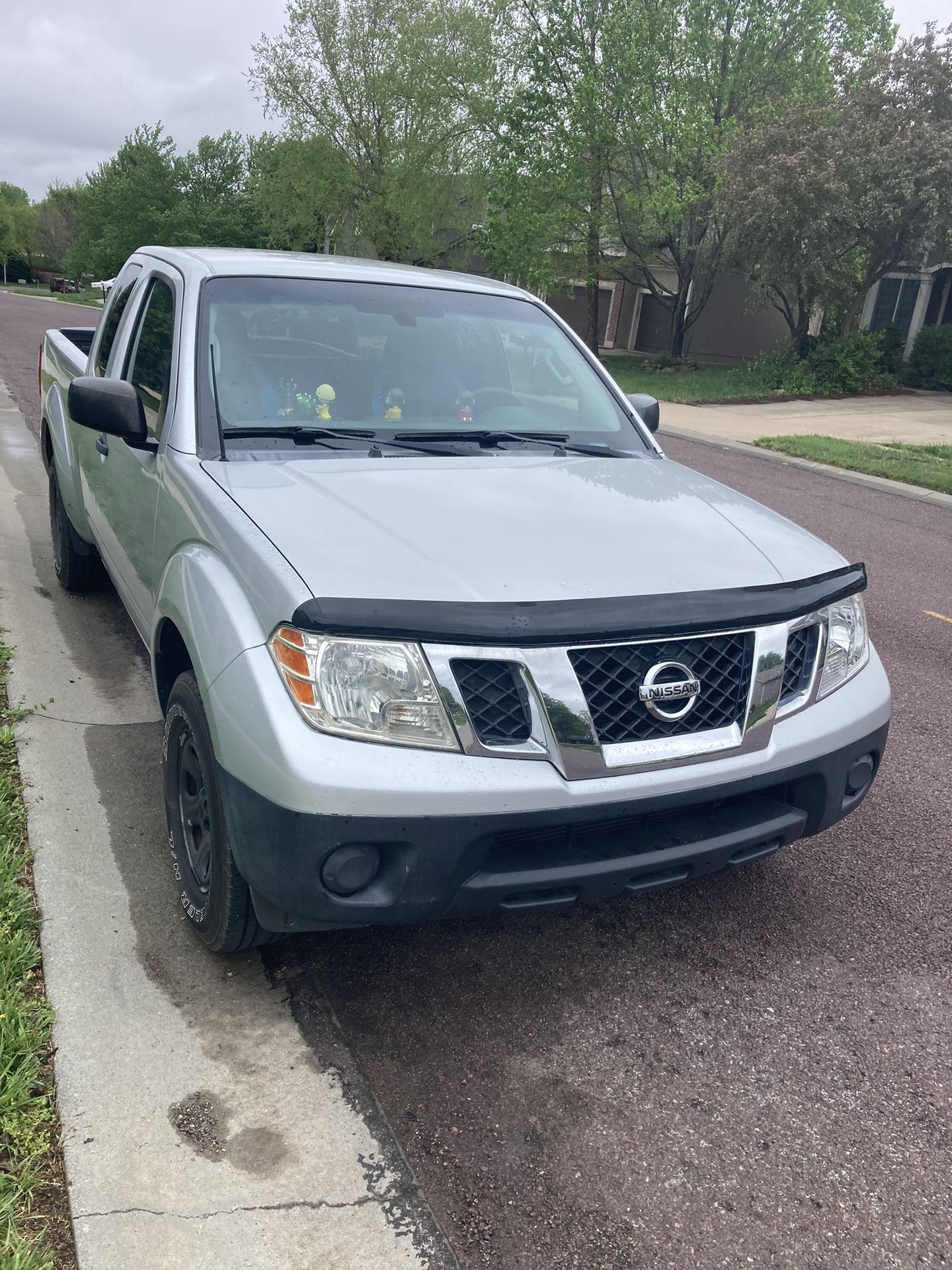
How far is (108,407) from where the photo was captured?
3295 mm

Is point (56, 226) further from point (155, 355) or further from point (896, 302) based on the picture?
point (155, 355)

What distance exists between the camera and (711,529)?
116 inches

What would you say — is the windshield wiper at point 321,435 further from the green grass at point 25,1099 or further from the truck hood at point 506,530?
the green grass at point 25,1099

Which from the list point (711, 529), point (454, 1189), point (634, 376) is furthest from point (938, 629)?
point (634, 376)

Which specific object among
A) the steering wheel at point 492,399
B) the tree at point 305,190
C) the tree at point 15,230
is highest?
the tree at point 305,190

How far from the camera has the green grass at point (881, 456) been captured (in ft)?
40.0

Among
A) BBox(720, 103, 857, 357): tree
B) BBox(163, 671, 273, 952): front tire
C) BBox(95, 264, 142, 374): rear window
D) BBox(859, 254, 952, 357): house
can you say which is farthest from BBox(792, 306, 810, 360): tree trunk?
BBox(163, 671, 273, 952): front tire

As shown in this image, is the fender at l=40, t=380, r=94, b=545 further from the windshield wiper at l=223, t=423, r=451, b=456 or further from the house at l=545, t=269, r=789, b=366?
the house at l=545, t=269, r=789, b=366

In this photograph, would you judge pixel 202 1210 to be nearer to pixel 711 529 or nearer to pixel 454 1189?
A: pixel 454 1189

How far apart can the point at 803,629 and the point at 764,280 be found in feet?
69.2

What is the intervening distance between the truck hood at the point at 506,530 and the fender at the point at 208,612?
6.6 inches

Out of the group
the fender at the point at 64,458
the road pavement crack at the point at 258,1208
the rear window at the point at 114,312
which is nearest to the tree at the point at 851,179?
the fender at the point at 64,458

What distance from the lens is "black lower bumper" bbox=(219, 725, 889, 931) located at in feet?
7.46

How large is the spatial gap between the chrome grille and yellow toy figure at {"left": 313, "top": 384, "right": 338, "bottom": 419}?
153 centimetres
